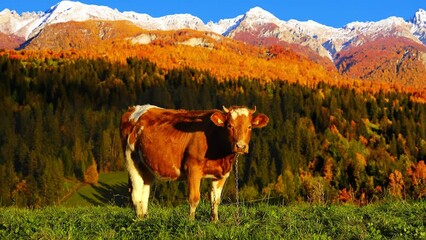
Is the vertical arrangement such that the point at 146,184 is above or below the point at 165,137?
below

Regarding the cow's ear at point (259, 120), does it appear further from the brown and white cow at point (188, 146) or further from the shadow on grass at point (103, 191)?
the shadow on grass at point (103, 191)

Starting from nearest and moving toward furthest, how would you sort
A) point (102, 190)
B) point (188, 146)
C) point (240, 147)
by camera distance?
point (240, 147), point (188, 146), point (102, 190)

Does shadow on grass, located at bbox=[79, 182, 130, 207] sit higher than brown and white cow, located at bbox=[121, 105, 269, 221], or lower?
lower

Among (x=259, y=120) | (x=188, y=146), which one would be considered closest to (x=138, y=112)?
(x=188, y=146)

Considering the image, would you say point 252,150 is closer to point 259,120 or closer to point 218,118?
point 259,120

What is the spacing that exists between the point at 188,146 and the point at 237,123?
130cm

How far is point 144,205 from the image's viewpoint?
42.3 feet

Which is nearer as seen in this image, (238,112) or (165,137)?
(238,112)

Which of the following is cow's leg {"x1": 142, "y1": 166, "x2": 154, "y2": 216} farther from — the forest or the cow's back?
the forest

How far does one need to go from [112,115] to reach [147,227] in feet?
559

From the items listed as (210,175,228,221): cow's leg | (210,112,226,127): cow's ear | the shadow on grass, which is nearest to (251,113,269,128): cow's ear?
(210,112,226,127): cow's ear

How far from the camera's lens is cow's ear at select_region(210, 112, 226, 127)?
11.4m

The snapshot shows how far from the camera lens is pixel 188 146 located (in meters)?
11.8

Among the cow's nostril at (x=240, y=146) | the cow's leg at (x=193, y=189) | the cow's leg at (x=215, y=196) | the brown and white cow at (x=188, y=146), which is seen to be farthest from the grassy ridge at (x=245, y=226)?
the cow's nostril at (x=240, y=146)
